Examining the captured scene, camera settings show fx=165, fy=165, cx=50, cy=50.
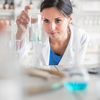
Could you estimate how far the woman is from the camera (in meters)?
1.21

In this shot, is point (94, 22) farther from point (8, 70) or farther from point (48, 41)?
point (8, 70)

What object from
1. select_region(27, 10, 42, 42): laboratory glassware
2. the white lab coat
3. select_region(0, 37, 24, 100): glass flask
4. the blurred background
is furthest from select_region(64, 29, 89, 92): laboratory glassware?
the blurred background

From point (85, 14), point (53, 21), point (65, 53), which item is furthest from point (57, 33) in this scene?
point (85, 14)

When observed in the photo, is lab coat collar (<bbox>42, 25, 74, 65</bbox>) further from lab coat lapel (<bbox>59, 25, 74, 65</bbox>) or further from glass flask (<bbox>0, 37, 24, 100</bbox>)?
glass flask (<bbox>0, 37, 24, 100</bbox>)

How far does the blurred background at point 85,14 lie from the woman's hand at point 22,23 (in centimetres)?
130

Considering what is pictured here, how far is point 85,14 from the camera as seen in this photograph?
277 cm

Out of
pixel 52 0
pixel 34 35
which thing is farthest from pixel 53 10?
pixel 34 35

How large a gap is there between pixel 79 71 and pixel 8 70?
20 centimetres

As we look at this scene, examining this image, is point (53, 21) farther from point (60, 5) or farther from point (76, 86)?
point (76, 86)

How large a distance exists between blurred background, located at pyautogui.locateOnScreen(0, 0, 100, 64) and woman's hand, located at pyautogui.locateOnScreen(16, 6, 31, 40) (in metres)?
1.30

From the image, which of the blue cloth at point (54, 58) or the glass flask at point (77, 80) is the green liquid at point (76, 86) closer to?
the glass flask at point (77, 80)

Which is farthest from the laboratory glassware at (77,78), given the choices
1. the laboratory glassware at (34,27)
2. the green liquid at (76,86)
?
the laboratory glassware at (34,27)

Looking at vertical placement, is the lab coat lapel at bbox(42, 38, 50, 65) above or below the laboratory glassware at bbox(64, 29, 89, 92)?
below

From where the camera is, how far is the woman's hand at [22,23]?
1291mm
